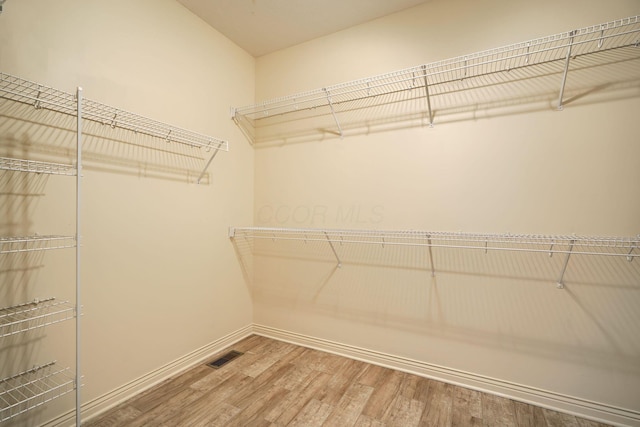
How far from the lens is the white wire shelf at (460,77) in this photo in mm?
1691

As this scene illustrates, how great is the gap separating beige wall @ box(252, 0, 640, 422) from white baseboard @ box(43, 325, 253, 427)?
550 mm

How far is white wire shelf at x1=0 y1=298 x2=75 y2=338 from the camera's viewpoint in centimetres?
140

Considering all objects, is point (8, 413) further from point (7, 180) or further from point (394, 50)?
point (394, 50)

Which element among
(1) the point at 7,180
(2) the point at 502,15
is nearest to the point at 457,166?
(2) the point at 502,15

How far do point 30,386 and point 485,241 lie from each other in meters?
2.64

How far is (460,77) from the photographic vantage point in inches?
82.5

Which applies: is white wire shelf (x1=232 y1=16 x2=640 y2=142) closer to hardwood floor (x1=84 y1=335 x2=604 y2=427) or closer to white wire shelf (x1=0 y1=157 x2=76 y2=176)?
white wire shelf (x1=0 y1=157 x2=76 y2=176)

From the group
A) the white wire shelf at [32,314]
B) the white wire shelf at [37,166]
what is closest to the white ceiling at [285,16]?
the white wire shelf at [37,166]

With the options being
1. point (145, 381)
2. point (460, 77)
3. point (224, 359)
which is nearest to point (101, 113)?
point (145, 381)

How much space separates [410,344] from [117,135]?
243cm

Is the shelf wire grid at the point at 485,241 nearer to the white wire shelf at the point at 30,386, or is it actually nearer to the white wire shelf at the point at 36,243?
the white wire shelf at the point at 36,243

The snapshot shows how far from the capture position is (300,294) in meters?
2.71

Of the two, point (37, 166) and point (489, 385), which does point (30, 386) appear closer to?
point (37, 166)

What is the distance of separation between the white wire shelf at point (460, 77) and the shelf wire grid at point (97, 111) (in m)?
0.57
